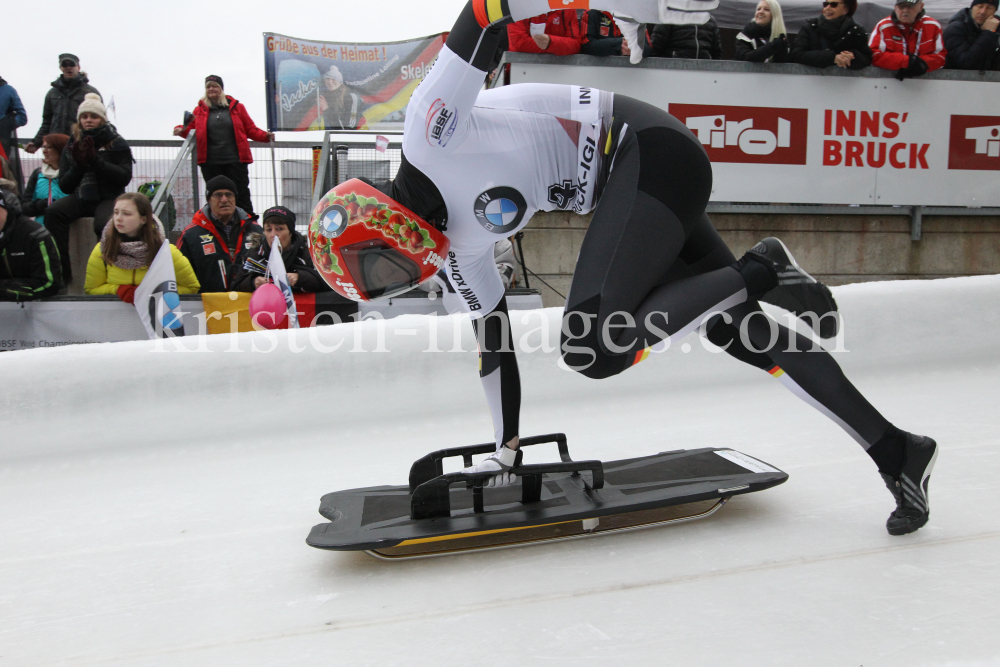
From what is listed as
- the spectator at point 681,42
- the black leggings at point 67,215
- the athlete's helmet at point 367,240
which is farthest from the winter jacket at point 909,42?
the black leggings at point 67,215

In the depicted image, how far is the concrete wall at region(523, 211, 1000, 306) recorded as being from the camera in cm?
563

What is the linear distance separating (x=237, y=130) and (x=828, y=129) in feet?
15.4

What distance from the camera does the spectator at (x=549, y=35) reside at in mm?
5113

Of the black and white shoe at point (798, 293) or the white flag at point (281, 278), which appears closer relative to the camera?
the black and white shoe at point (798, 293)

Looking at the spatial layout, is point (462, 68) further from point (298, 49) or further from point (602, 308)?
point (298, 49)

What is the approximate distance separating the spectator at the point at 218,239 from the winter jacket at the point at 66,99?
194cm

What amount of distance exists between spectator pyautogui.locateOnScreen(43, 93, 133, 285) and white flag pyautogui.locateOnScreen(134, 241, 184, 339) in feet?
3.42

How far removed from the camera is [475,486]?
188cm

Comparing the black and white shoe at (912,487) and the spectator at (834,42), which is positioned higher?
the spectator at (834,42)

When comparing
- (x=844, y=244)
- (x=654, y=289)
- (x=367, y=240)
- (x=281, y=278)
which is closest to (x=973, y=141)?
(x=844, y=244)

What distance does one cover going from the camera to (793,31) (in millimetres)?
6219

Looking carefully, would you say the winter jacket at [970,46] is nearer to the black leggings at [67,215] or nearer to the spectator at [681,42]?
the spectator at [681,42]

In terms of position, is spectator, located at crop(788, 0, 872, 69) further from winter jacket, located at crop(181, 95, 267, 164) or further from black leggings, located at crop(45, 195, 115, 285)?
black leggings, located at crop(45, 195, 115, 285)

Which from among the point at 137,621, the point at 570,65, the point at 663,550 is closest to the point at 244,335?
the point at 137,621
